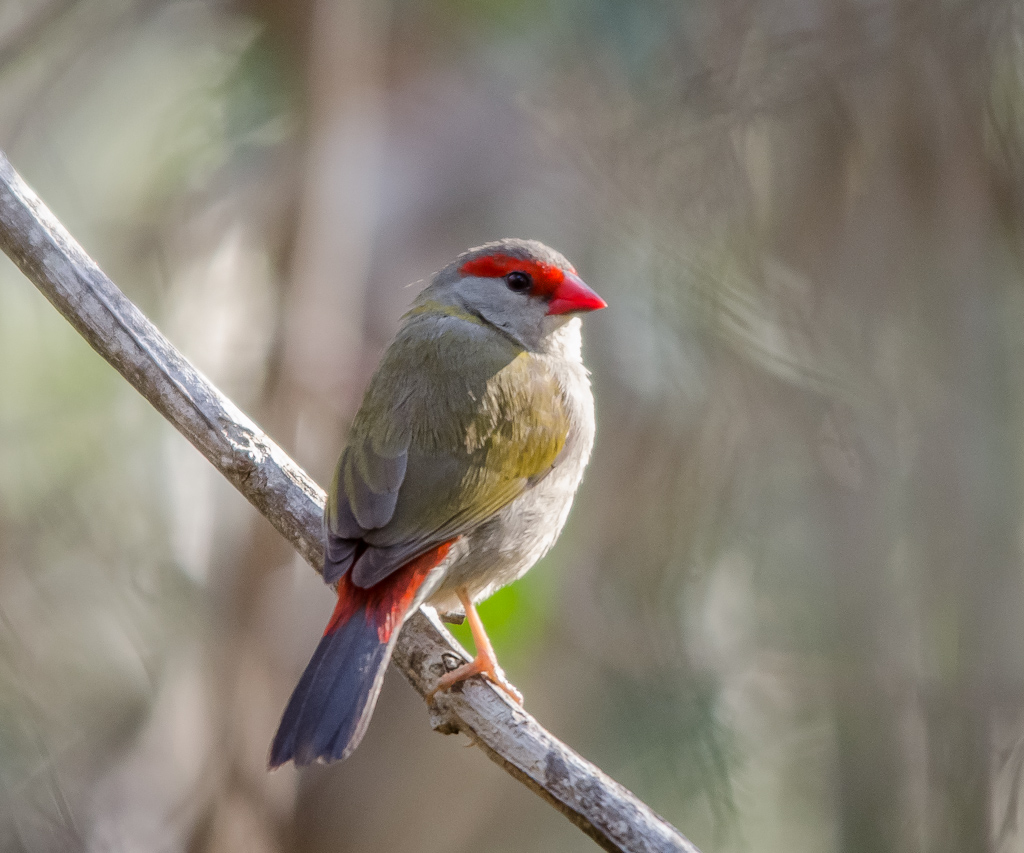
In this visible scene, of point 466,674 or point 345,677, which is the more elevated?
point 345,677

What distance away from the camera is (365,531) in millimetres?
2725

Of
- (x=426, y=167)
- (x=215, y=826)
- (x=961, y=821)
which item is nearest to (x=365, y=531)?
(x=215, y=826)

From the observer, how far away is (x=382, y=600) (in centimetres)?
266

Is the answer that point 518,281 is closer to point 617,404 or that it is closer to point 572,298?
point 572,298

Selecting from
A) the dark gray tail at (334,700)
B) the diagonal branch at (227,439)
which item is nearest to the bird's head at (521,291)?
the diagonal branch at (227,439)

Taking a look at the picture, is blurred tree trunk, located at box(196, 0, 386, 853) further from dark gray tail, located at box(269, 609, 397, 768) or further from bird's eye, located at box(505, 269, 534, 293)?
dark gray tail, located at box(269, 609, 397, 768)

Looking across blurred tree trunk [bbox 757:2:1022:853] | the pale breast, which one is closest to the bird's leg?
the pale breast

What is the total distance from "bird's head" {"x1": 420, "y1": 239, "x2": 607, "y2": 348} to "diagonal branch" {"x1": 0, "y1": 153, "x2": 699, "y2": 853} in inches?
31.1

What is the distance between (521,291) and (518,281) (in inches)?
1.3

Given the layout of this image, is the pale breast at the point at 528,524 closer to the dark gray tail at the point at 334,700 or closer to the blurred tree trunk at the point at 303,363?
the dark gray tail at the point at 334,700

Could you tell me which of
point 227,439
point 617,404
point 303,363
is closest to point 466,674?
point 227,439

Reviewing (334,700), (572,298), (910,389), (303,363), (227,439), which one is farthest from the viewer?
(910,389)

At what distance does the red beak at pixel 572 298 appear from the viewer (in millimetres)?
3420

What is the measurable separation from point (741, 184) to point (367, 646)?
8.16 ft
